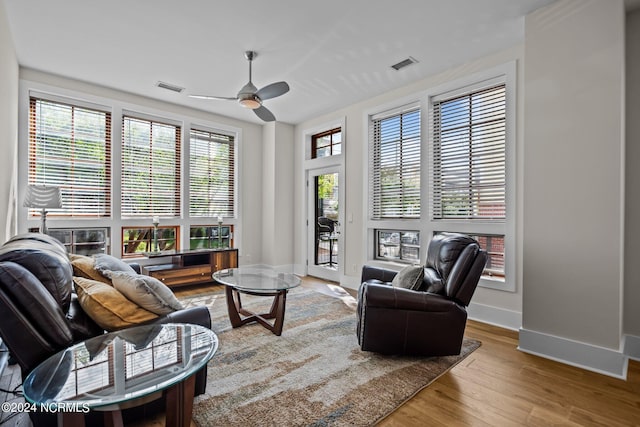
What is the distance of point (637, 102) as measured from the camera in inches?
105

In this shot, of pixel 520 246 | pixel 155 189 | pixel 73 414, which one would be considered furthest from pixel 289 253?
pixel 73 414

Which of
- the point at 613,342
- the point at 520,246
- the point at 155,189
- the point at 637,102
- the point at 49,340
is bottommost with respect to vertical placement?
the point at 613,342

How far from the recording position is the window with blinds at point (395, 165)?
4.27 m

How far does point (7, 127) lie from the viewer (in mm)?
3170

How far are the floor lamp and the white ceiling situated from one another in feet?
5.07

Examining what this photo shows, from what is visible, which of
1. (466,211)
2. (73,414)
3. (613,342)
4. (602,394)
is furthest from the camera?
(466,211)

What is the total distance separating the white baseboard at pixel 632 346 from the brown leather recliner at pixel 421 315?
1.53 m

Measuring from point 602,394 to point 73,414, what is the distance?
9.71ft

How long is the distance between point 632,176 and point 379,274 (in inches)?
92.3

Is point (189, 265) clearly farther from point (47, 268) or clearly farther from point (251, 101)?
point (47, 268)

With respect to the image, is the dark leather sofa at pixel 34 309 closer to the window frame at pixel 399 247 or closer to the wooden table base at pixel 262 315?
the wooden table base at pixel 262 315

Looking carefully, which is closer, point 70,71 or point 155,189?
point 70,71

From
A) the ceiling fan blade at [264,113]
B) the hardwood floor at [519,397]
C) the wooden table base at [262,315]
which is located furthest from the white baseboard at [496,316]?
the ceiling fan blade at [264,113]

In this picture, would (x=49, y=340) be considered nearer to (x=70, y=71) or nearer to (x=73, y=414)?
(x=73, y=414)
